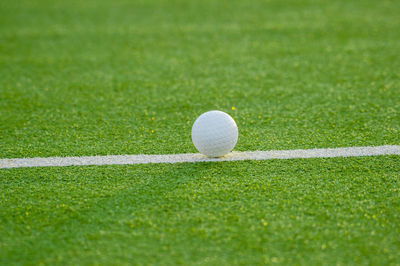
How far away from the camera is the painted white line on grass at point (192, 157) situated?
4.15 metres

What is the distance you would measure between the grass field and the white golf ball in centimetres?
16

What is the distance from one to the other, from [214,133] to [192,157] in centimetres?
41

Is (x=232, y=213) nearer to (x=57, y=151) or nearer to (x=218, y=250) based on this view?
(x=218, y=250)

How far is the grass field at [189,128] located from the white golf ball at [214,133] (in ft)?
0.53

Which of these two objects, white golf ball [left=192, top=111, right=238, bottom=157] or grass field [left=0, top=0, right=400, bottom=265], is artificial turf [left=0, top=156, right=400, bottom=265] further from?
white golf ball [left=192, top=111, right=238, bottom=157]

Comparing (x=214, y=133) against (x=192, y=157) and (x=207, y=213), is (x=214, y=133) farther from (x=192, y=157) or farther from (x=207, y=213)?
(x=207, y=213)

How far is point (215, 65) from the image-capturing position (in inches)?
275

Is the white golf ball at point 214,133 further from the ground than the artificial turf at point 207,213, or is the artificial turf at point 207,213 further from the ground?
the white golf ball at point 214,133

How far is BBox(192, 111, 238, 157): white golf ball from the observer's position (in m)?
3.95

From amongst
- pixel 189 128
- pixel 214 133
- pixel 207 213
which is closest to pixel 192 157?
pixel 214 133

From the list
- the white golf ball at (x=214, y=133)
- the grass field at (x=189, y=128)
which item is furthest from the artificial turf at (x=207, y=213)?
the white golf ball at (x=214, y=133)

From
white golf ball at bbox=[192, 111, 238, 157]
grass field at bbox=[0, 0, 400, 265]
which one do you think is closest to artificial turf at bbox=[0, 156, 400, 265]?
grass field at bbox=[0, 0, 400, 265]

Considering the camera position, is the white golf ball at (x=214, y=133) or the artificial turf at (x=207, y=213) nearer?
the artificial turf at (x=207, y=213)

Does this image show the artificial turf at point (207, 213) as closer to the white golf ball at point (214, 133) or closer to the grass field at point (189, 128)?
the grass field at point (189, 128)
